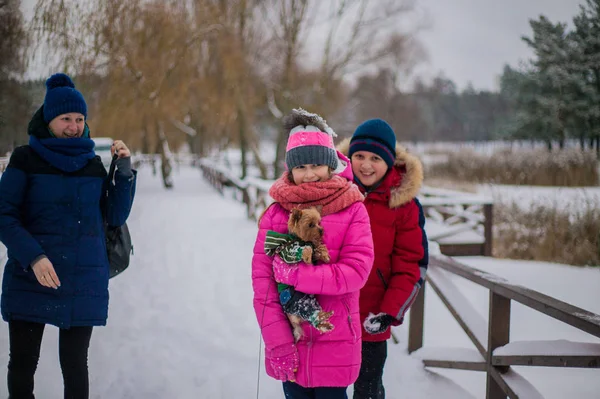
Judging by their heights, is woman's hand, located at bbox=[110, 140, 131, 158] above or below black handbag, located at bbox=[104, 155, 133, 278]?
above

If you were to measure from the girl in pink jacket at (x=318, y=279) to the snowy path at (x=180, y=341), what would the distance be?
1413 millimetres

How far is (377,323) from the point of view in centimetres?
220

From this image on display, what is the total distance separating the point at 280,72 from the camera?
1359 centimetres


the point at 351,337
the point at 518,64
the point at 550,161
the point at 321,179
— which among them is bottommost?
the point at 351,337

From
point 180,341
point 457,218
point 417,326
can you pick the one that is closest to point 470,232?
point 457,218

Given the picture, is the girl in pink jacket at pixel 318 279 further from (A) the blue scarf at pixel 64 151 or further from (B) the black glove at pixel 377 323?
(A) the blue scarf at pixel 64 151

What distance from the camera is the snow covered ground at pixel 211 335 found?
316 cm

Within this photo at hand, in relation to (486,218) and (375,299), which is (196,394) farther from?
(486,218)

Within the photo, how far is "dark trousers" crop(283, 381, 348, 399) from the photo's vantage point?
6.22 ft

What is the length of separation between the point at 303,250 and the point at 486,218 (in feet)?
24.9

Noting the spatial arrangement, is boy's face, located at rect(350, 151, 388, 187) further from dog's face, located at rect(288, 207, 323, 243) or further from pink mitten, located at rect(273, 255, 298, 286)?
pink mitten, located at rect(273, 255, 298, 286)

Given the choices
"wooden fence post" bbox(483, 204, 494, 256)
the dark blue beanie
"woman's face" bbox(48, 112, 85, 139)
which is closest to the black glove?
the dark blue beanie

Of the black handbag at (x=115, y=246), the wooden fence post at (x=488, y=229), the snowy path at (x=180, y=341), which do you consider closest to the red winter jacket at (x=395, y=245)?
the snowy path at (x=180, y=341)

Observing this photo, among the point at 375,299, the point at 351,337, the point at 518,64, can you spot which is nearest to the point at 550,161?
the point at 518,64
